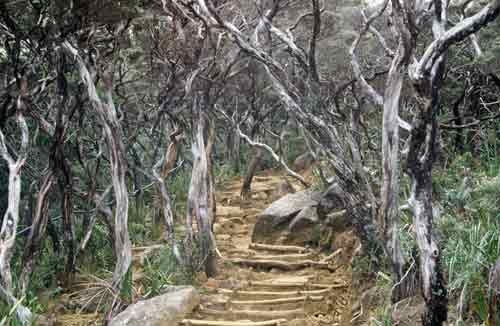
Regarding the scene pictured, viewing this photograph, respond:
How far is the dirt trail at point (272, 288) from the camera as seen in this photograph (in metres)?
7.14

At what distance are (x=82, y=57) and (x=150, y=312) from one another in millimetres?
3273

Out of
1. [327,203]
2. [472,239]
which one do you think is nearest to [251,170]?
[327,203]

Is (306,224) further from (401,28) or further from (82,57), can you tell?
(401,28)

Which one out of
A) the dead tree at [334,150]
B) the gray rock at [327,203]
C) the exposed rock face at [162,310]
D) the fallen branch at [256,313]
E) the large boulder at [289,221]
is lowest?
the fallen branch at [256,313]

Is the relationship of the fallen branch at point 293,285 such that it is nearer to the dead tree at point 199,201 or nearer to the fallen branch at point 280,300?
the fallen branch at point 280,300

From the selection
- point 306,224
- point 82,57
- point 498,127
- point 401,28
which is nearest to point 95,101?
point 82,57

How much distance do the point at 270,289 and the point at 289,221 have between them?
2.64 meters

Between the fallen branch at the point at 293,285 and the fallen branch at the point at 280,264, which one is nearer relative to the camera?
the fallen branch at the point at 293,285

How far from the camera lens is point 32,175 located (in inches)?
385

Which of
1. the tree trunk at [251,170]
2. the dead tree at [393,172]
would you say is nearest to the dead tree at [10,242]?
the dead tree at [393,172]

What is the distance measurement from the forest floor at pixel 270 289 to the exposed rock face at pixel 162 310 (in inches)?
7.7

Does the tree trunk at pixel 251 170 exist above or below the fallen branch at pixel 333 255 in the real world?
above

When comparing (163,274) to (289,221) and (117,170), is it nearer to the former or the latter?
(117,170)

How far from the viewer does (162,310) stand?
6.49 meters
